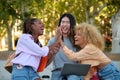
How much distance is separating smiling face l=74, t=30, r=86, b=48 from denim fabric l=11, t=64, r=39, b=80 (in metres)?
0.65

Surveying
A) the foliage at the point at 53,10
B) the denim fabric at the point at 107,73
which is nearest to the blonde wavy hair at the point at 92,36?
the denim fabric at the point at 107,73

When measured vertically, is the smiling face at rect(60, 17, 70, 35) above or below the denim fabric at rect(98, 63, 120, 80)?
above

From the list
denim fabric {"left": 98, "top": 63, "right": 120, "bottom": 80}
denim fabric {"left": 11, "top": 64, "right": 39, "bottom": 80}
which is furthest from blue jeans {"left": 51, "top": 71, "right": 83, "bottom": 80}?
denim fabric {"left": 11, "top": 64, "right": 39, "bottom": 80}

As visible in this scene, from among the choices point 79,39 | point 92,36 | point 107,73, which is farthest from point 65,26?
point 107,73

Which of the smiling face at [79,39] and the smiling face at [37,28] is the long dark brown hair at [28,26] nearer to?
the smiling face at [37,28]

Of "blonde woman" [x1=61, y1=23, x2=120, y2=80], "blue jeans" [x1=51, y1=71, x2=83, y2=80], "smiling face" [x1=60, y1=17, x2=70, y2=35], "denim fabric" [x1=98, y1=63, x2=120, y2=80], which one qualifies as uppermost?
"smiling face" [x1=60, y1=17, x2=70, y2=35]

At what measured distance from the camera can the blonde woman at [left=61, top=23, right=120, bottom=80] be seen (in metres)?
4.61

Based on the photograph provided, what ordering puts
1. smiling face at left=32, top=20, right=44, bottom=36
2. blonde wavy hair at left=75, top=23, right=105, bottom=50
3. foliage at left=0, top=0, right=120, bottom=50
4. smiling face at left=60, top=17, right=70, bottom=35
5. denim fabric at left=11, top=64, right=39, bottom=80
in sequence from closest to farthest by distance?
denim fabric at left=11, top=64, right=39, bottom=80 < blonde wavy hair at left=75, top=23, right=105, bottom=50 < smiling face at left=32, top=20, right=44, bottom=36 < smiling face at left=60, top=17, right=70, bottom=35 < foliage at left=0, top=0, right=120, bottom=50

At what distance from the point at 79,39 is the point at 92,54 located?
0.29 meters

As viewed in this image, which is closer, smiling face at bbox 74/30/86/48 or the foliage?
smiling face at bbox 74/30/86/48

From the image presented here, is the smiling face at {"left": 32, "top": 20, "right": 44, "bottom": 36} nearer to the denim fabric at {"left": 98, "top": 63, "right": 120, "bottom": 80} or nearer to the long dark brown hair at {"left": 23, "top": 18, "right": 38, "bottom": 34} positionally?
the long dark brown hair at {"left": 23, "top": 18, "right": 38, "bottom": 34}

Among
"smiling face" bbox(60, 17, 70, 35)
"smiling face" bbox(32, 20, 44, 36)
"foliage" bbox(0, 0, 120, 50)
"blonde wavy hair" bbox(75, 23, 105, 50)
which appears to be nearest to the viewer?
"blonde wavy hair" bbox(75, 23, 105, 50)

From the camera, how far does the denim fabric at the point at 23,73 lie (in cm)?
459

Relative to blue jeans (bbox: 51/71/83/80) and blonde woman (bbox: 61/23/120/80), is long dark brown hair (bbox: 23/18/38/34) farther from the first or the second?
blue jeans (bbox: 51/71/83/80)
